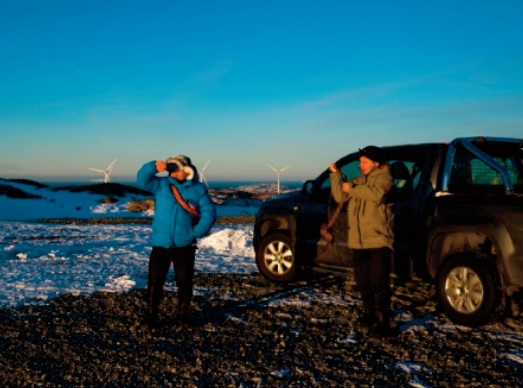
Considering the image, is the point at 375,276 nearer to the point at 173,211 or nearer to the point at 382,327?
the point at 382,327

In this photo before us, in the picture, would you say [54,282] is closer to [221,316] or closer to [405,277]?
[221,316]

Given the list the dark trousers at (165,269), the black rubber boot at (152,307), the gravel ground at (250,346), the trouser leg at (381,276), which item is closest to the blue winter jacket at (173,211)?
the dark trousers at (165,269)

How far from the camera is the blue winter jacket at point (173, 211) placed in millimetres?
5414

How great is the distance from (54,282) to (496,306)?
246 inches

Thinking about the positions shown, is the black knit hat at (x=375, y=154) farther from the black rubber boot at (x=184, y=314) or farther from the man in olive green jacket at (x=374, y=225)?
the black rubber boot at (x=184, y=314)

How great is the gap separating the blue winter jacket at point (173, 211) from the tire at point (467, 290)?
8.69 feet

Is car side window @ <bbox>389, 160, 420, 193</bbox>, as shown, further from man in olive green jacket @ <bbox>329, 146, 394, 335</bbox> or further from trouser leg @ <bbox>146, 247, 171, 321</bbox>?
trouser leg @ <bbox>146, 247, 171, 321</bbox>

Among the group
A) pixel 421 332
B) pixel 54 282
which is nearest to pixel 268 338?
pixel 421 332

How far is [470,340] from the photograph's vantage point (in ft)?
17.4

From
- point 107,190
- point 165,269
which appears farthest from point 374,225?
point 107,190

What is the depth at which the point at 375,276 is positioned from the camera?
530cm

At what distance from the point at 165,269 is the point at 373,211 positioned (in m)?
2.24

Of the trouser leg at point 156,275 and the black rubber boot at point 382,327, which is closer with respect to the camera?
the black rubber boot at point 382,327

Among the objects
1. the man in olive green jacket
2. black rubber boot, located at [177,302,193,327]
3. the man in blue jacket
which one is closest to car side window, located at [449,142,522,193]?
the man in olive green jacket
